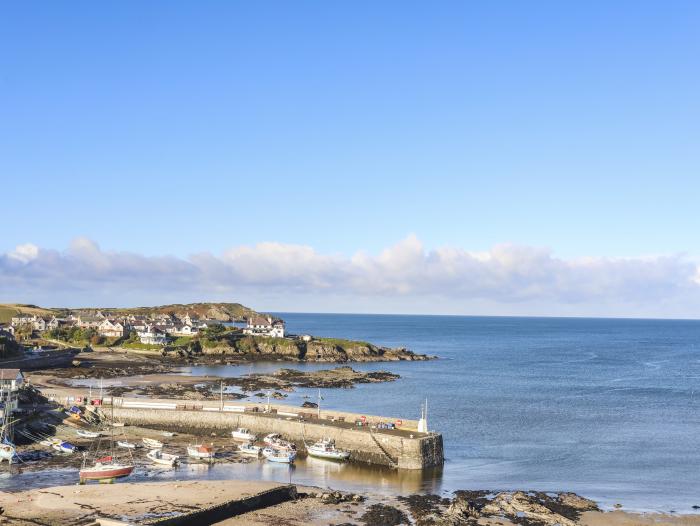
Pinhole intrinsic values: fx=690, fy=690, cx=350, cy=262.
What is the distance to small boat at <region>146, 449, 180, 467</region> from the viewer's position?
49.2 meters

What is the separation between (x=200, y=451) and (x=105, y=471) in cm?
866

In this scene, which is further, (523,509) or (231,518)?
(523,509)

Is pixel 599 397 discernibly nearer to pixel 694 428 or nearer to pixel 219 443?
pixel 694 428

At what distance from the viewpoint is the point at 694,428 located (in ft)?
230

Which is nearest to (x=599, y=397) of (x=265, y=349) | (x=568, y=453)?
(x=568, y=453)

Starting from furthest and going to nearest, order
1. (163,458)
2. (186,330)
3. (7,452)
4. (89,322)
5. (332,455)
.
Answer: (89,322)
(186,330)
(332,455)
(163,458)
(7,452)

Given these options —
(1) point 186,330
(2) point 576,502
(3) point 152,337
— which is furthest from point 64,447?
(1) point 186,330

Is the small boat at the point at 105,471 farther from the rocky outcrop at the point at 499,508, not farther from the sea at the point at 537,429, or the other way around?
the rocky outcrop at the point at 499,508

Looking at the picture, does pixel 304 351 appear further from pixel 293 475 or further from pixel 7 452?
pixel 7 452

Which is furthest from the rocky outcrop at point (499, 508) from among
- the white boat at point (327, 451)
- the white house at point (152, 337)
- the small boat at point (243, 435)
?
the white house at point (152, 337)

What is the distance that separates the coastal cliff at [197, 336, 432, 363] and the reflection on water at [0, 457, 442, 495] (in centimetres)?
8776

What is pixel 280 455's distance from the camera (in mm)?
51875

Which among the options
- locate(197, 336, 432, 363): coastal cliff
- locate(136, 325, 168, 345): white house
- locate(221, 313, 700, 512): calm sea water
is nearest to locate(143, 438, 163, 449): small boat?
locate(221, 313, 700, 512): calm sea water

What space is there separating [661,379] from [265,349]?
76288mm
